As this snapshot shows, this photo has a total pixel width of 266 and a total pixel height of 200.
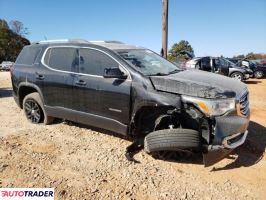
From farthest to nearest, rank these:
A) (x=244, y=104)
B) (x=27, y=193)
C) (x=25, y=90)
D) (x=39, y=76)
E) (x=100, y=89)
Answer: (x=25, y=90) < (x=39, y=76) < (x=100, y=89) < (x=244, y=104) < (x=27, y=193)

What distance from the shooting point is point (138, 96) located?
452 centimetres

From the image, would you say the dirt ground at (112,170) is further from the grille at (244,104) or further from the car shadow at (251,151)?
the grille at (244,104)

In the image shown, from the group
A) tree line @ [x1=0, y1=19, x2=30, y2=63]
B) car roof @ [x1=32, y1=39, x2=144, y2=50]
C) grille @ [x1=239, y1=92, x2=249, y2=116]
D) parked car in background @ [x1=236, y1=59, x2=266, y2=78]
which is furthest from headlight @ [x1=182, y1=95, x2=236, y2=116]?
tree line @ [x1=0, y1=19, x2=30, y2=63]

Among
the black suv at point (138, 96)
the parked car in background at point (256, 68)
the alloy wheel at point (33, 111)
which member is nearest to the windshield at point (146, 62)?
the black suv at point (138, 96)

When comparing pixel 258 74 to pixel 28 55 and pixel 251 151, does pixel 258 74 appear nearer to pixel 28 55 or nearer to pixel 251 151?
pixel 251 151

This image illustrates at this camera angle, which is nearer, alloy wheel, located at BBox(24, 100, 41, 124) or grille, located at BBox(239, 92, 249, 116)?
grille, located at BBox(239, 92, 249, 116)

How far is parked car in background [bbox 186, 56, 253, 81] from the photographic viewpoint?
16.2 metres

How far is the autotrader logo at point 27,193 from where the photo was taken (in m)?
3.60

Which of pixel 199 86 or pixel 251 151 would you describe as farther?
pixel 251 151

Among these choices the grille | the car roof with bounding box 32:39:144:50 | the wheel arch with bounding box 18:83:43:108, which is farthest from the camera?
the wheel arch with bounding box 18:83:43:108

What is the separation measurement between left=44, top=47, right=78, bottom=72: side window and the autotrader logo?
243 centimetres

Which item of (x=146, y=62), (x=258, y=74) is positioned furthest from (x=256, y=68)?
(x=146, y=62)

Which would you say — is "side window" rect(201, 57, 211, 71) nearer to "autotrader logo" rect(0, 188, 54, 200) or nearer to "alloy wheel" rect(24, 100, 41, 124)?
"alloy wheel" rect(24, 100, 41, 124)

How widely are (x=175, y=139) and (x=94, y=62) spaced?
211 centimetres
